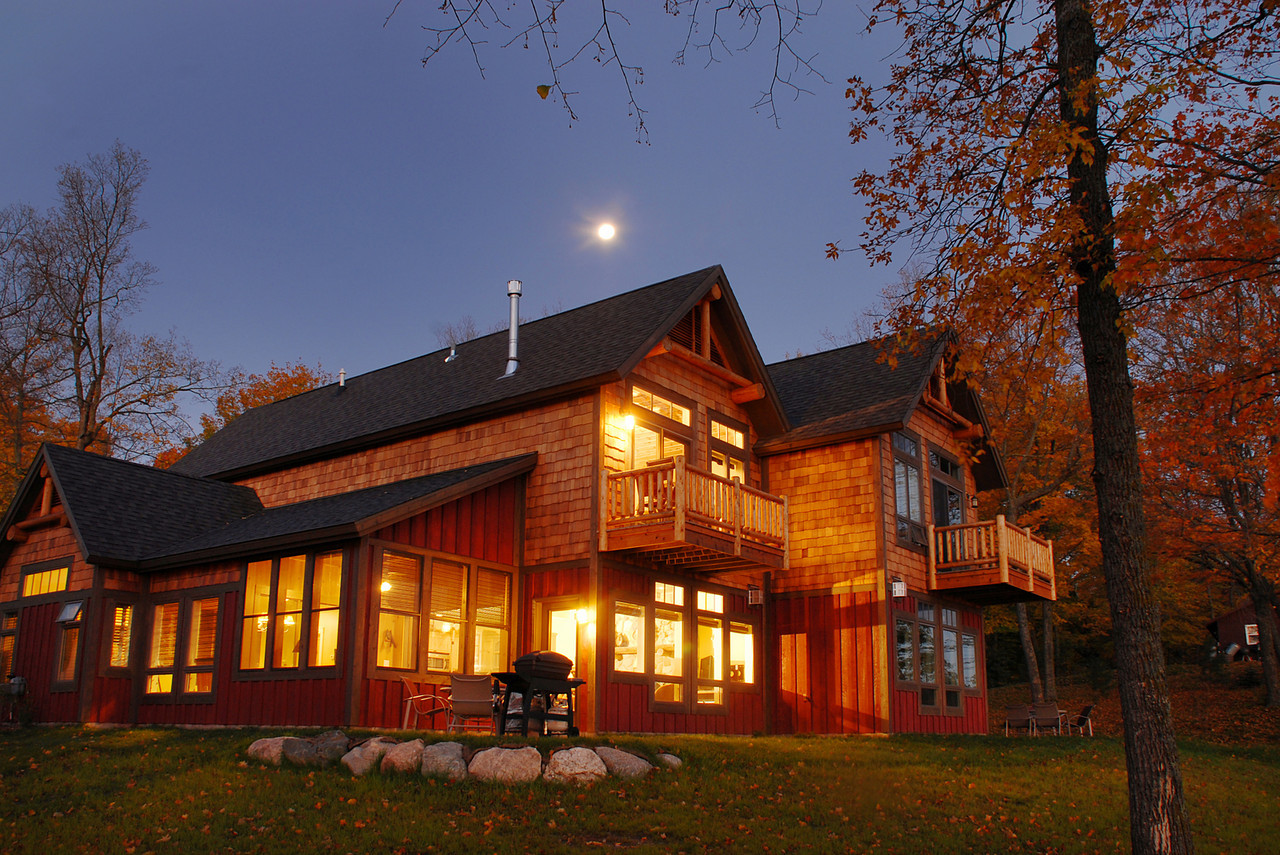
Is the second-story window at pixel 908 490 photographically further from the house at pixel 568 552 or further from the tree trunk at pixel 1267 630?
the tree trunk at pixel 1267 630

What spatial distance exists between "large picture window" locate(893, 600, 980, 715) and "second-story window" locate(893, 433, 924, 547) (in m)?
1.32

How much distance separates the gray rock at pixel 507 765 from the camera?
34.0ft

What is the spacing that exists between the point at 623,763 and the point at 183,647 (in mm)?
8980

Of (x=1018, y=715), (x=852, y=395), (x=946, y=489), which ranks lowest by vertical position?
(x=1018, y=715)

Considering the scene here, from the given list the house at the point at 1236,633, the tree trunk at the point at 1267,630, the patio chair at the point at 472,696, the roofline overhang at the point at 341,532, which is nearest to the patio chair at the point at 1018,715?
the tree trunk at the point at 1267,630

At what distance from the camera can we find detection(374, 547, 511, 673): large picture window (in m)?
14.5

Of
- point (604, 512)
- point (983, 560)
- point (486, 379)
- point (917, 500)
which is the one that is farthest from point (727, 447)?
point (983, 560)

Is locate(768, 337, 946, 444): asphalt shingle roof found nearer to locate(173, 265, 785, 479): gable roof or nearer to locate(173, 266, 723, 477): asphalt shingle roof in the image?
locate(173, 265, 785, 479): gable roof

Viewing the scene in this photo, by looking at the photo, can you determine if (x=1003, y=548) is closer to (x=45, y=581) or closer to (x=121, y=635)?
(x=121, y=635)

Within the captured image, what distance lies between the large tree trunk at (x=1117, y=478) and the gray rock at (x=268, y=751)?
27.6 ft

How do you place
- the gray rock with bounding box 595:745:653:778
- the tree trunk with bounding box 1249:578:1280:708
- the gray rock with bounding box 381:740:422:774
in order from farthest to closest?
the tree trunk with bounding box 1249:578:1280:708 < the gray rock with bounding box 595:745:653:778 < the gray rock with bounding box 381:740:422:774

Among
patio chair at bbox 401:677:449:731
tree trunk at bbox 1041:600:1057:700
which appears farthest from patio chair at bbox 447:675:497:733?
tree trunk at bbox 1041:600:1057:700

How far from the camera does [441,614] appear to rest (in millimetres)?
15180

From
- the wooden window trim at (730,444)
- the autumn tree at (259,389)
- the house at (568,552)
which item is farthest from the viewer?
the autumn tree at (259,389)
